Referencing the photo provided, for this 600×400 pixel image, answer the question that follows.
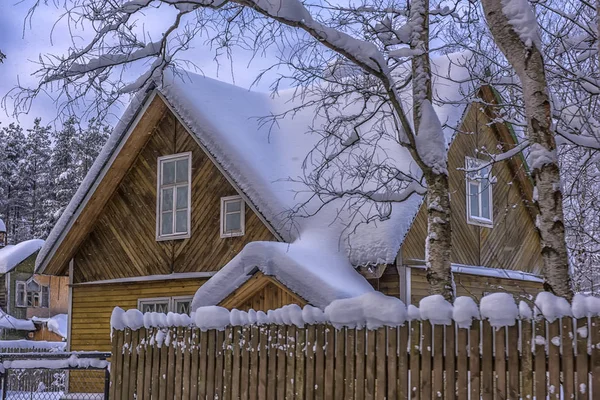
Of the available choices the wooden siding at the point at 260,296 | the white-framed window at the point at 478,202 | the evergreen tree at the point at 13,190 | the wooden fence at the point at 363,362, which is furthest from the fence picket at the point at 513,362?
the evergreen tree at the point at 13,190

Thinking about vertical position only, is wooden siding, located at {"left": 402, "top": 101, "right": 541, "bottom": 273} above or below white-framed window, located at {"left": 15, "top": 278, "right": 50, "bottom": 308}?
above

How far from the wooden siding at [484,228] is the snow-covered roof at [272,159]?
948 millimetres

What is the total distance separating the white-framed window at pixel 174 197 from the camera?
17.4 metres

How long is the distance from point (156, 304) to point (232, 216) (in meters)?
2.82

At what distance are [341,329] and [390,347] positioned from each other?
0.54 meters

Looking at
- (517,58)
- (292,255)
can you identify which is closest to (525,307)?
(517,58)

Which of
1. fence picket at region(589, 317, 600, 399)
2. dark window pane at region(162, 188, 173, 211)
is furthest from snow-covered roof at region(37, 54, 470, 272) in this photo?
fence picket at region(589, 317, 600, 399)

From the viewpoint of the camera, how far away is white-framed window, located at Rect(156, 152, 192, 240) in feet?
57.0

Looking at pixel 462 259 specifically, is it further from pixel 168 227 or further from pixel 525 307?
pixel 525 307

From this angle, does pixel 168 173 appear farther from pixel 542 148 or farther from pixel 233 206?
pixel 542 148

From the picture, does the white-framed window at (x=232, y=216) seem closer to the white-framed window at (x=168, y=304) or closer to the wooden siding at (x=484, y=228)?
the white-framed window at (x=168, y=304)

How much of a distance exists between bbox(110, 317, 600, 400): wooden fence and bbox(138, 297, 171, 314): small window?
820 cm

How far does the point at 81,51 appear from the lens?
8.23m

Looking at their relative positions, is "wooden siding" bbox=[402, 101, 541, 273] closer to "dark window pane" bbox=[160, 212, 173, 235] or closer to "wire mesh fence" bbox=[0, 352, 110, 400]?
"dark window pane" bbox=[160, 212, 173, 235]
